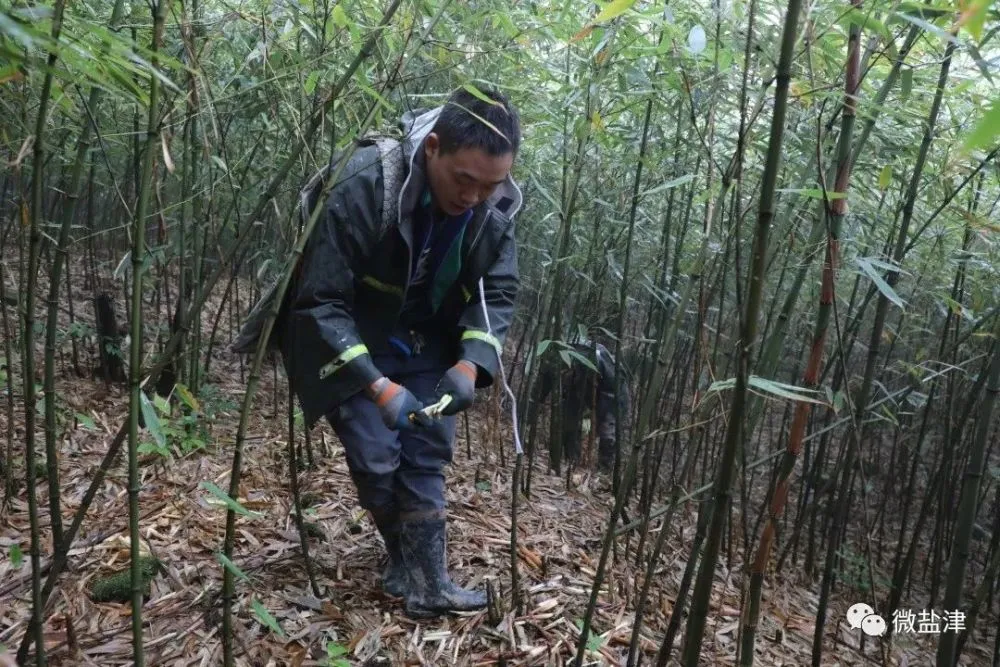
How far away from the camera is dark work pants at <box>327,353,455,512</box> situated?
1.95 metres

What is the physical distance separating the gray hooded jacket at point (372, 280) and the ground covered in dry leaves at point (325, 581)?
0.44 m

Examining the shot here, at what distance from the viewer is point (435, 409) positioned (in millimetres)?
1837

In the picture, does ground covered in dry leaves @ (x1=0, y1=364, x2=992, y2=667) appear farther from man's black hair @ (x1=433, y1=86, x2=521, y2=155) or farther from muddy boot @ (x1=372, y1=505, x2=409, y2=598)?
man's black hair @ (x1=433, y1=86, x2=521, y2=155)

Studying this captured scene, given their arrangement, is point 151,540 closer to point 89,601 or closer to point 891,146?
point 89,601

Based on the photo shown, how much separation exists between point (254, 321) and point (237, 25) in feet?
4.93

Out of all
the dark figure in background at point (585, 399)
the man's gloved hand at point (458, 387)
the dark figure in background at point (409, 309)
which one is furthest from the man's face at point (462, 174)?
the dark figure in background at point (585, 399)

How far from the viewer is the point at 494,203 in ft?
7.03

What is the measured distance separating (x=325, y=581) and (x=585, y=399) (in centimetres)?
273

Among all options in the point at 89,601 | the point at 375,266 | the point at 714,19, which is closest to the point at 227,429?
the point at 89,601

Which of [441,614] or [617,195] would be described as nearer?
[441,614]

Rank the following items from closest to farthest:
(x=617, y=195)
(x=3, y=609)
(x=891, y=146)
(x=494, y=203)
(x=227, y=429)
A: (x=3, y=609) < (x=494, y=203) < (x=891, y=146) < (x=227, y=429) < (x=617, y=195)

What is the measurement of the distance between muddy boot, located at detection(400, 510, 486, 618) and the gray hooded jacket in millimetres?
420

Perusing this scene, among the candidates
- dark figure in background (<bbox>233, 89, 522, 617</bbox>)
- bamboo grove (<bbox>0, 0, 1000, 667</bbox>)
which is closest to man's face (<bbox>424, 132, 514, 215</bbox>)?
dark figure in background (<bbox>233, 89, 522, 617</bbox>)

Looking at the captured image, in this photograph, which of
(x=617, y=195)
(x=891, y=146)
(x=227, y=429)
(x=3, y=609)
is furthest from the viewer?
(x=617, y=195)
